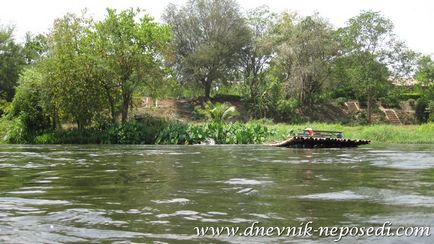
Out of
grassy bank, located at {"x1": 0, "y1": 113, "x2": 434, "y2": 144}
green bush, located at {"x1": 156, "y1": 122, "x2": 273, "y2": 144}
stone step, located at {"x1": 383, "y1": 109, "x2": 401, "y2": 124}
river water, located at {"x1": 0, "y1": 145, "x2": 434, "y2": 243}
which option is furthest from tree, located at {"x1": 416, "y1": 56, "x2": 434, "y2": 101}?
river water, located at {"x1": 0, "y1": 145, "x2": 434, "y2": 243}

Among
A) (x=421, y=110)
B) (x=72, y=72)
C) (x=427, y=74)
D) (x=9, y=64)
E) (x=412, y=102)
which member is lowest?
(x=421, y=110)

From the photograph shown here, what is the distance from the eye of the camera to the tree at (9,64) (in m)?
55.3

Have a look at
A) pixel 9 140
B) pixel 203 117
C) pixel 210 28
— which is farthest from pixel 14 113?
pixel 210 28

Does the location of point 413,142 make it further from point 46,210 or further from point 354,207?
point 46,210

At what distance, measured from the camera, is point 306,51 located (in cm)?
5206

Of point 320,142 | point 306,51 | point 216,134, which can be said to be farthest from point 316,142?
point 306,51

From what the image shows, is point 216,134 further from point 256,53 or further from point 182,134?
point 256,53

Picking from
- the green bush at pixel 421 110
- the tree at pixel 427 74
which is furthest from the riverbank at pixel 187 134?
the tree at pixel 427 74

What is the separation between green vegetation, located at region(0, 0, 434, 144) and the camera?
128 feet

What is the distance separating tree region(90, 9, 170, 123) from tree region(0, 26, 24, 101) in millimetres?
19882

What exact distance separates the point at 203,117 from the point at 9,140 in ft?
60.9

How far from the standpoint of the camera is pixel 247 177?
11.9 m

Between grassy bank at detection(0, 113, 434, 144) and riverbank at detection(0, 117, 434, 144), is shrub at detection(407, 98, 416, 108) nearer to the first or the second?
grassy bank at detection(0, 113, 434, 144)

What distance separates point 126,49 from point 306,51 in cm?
2089
